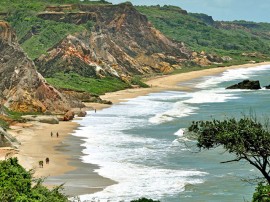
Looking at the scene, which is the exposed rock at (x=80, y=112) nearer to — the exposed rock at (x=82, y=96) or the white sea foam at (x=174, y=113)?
the white sea foam at (x=174, y=113)

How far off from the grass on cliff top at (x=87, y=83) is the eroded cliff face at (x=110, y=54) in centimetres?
389

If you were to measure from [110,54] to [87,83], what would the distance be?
4543cm

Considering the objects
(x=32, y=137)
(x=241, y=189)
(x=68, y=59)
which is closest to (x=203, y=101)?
(x=68, y=59)

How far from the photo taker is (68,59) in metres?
130

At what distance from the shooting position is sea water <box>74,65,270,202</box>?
38688mm

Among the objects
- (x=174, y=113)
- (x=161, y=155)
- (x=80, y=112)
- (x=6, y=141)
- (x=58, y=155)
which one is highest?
(x=80, y=112)

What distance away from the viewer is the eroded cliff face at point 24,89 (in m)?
83.0

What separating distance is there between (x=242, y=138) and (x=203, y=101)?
8214 cm

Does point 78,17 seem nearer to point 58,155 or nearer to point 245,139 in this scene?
point 58,155

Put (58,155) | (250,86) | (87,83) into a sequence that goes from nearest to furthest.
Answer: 1. (58,155)
2. (87,83)
3. (250,86)

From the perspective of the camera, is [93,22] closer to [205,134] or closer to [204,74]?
[204,74]

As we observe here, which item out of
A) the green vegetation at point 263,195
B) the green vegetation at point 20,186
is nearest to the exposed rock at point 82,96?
the green vegetation at point 20,186

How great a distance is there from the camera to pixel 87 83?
120 meters

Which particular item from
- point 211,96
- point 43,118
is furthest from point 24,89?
point 211,96
